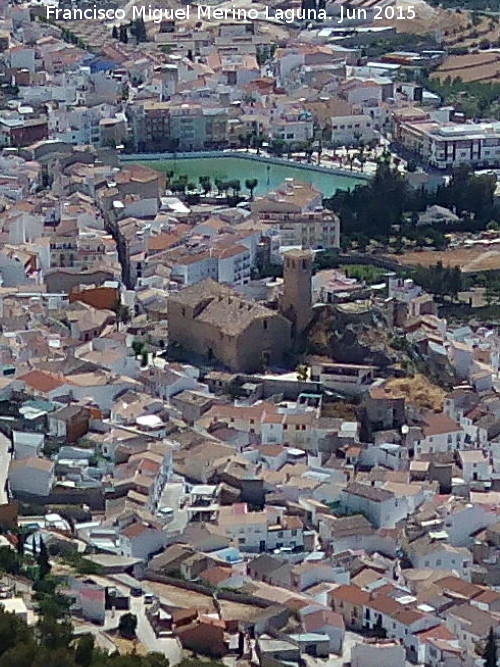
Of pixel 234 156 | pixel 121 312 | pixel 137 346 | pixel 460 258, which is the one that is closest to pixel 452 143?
pixel 234 156

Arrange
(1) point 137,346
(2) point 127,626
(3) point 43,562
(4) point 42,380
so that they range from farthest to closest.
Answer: (1) point 137,346, (4) point 42,380, (3) point 43,562, (2) point 127,626

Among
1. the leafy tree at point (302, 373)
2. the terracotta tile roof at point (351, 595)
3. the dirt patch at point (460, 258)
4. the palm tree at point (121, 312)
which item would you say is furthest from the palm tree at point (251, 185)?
the terracotta tile roof at point (351, 595)

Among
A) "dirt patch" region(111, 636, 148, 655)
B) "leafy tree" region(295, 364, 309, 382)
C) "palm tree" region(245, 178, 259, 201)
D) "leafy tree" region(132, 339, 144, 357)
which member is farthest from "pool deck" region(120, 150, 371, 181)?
"dirt patch" region(111, 636, 148, 655)

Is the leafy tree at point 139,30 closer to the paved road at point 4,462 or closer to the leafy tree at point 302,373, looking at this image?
the leafy tree at point 302,373

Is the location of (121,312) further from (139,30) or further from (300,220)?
(139,30)

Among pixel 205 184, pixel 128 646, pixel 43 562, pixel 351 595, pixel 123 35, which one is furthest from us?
pixel 123 35

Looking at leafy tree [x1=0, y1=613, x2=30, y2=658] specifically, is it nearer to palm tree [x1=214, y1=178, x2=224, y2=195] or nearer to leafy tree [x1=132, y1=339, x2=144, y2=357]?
leafy tree [x1=132, y1=339, x2=144, y2=357]

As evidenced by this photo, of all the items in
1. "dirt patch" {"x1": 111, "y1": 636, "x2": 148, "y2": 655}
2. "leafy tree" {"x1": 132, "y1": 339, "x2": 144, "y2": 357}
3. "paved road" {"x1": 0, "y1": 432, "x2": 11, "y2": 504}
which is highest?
"leafy tree" {"x1": 132, "y1": 339, "x2": 144, "y2": 357}

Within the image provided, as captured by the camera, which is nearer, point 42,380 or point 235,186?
point 42,380

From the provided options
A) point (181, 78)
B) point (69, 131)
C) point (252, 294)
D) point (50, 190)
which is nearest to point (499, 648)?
point (252, 294)
